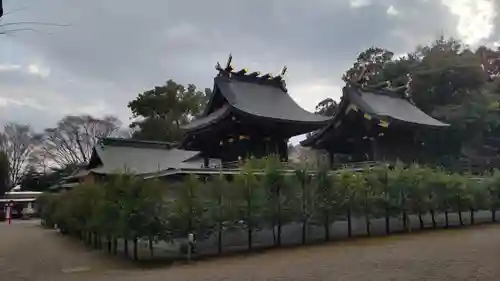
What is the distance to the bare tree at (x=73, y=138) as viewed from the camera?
46219 millimetres

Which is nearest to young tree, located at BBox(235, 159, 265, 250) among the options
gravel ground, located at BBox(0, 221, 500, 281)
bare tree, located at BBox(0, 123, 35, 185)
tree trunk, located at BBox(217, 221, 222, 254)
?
tree trunk, located at BBox(217, 221, 222, 254)

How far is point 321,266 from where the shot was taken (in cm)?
850

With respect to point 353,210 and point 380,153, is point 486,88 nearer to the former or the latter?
point 380,153

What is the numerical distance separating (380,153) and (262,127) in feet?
17.8

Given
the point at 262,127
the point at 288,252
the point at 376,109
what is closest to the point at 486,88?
the point at 376,109

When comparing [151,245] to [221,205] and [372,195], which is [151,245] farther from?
[372,195]

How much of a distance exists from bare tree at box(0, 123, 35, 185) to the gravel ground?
1388 inches

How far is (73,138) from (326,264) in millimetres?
43217

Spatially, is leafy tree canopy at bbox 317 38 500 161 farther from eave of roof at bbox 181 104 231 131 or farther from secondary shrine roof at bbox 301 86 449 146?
eave of roof at bbox 181 104 231 131

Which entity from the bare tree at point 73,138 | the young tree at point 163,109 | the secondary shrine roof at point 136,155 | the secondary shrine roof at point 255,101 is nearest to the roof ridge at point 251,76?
the secondary shrine roof at point 255,101

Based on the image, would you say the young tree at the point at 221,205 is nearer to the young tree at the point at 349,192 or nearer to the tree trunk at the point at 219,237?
the tree trunk at the point at 219,237

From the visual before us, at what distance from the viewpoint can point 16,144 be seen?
149 feet

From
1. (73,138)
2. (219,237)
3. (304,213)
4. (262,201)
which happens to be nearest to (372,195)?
(304,213)

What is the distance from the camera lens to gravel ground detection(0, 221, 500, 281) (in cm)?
748
